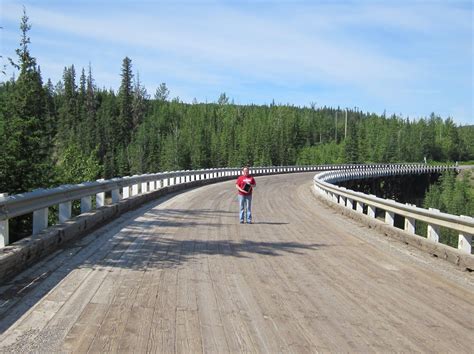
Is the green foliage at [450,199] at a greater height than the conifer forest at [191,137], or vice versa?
the conifer forest at [191,137]

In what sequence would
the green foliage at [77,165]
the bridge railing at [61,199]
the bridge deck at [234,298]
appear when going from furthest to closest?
the green foliage at [77,165]
the bridge railing at [61,199]
the bridge deck at [234,298]

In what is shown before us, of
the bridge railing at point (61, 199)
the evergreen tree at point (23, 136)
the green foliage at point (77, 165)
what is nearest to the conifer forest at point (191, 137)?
the green foliage at point (77, 165)

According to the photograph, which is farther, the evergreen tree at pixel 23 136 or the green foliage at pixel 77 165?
the green foliage at pixel 77 165

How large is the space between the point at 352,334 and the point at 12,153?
2903 centimetres

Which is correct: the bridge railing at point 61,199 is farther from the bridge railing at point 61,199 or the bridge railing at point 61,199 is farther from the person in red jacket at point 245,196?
the person in red jacket at point 245,196

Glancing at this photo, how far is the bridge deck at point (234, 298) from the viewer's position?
4.71 metres

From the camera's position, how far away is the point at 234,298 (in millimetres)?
6086

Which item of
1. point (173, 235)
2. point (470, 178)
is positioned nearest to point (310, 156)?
point (470, 178)

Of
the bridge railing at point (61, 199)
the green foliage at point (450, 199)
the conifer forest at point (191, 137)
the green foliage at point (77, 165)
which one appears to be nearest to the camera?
the bridge railing at point (61, 199)

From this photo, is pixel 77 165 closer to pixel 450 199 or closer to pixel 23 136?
pixel 23 136

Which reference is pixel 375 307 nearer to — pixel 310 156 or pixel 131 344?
pixel 131 344

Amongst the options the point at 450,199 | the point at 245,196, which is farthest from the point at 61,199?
the point at 450,199

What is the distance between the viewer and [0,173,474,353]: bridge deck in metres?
4.71

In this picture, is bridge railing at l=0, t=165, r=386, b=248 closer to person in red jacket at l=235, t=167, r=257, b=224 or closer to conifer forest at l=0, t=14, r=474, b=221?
person in red jacket at l=235, t=167, r=257, b=224
